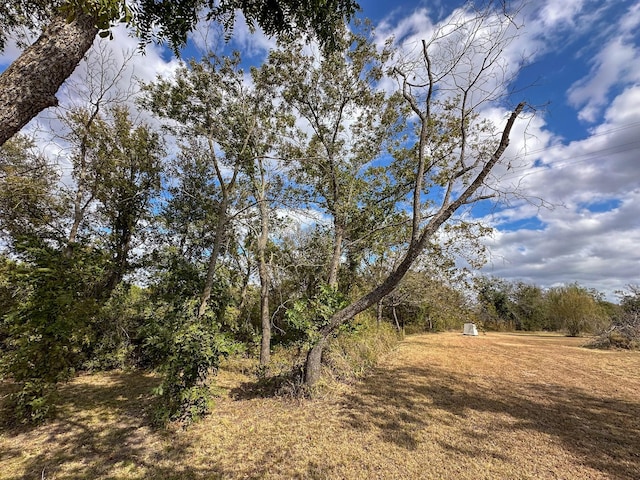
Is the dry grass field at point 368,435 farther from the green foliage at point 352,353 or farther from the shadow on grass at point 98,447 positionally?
the green foliage at point 352,353

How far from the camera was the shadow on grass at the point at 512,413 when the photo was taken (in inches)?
120

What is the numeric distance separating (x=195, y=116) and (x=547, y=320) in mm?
31627

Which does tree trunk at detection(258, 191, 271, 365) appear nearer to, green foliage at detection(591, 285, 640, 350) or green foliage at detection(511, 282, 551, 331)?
green foliage at detection(591, 285, 640, 350)

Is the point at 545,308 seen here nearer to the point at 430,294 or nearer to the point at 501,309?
the point at 501,309

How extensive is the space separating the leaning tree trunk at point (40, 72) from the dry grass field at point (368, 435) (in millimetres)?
3436

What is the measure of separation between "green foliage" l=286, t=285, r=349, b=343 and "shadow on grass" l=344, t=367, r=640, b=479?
4.49ft

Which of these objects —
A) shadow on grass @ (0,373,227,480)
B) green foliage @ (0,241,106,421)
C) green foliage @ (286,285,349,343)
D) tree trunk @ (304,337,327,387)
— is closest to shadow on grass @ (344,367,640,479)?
tree trunk @ (304,337,327,387)

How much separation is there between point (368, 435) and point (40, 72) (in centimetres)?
453

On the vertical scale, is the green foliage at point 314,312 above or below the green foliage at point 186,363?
above

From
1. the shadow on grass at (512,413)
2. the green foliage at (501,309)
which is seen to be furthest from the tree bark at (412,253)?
the green foliage at (501,309)

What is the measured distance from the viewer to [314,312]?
503cm

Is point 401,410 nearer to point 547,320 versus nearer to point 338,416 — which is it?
point 338,416

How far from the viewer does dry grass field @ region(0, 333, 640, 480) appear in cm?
286

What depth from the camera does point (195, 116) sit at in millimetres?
6246
